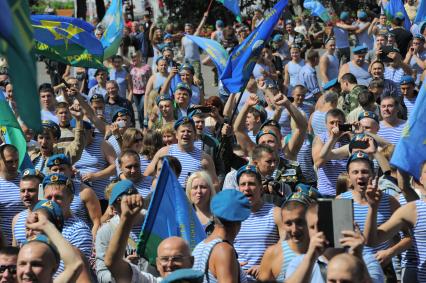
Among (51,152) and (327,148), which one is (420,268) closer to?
(327,148)

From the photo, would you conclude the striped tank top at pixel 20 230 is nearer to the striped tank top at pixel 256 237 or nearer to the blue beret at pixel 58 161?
the blue beret at pixel 58 161

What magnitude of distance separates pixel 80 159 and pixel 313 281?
16.7 ft

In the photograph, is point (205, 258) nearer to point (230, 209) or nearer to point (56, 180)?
point (230, 209)

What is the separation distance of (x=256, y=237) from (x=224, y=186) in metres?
1.47

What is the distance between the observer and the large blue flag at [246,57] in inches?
448

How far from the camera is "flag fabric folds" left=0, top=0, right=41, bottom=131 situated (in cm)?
517

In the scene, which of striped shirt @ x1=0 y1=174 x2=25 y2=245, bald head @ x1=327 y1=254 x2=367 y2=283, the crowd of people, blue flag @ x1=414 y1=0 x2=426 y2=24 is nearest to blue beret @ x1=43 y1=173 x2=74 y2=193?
the crowd of people

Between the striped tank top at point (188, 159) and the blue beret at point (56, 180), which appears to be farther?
the striped tank top at point (188, 159)

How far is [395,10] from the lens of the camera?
62.9 ft

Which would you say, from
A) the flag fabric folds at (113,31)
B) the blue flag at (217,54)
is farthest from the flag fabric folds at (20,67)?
the flag fabric folds at (113,31)

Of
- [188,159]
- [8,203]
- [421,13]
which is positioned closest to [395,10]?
[421,13]

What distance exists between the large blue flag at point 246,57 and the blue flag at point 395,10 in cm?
799

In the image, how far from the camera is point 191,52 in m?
20.4

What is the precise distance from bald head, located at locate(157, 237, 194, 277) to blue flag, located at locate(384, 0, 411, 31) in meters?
13.8
